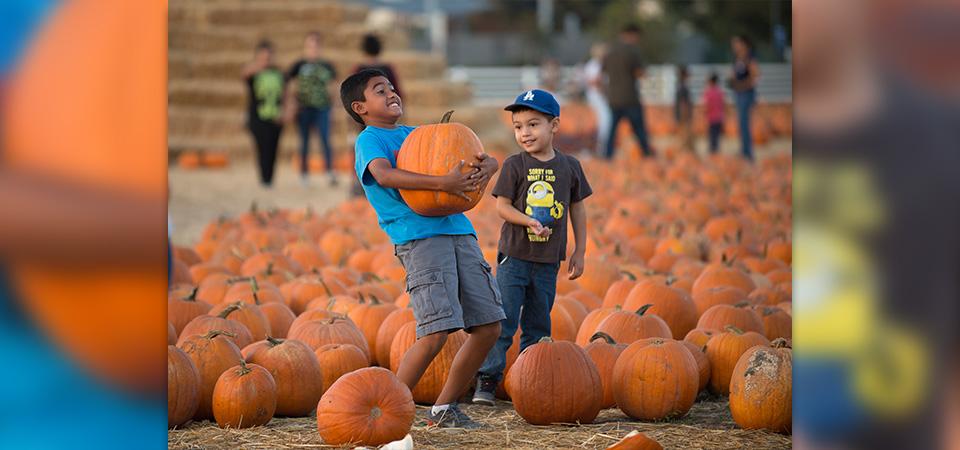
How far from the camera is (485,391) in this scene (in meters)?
5.12

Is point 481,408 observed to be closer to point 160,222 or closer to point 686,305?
point 686,305

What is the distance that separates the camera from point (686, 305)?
6.04 m

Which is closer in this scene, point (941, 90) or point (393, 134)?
point (941, 90)

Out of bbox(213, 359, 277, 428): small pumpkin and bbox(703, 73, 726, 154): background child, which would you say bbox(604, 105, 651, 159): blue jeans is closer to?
bbox(703, 73, 726, 154): background child

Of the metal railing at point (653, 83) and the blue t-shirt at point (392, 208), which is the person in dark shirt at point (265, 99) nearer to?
the blue t-shirt at point (392, 208)

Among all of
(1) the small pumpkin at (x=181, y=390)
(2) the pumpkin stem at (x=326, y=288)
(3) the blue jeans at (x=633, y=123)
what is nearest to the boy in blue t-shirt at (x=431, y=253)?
(1) the small pumpkin at (x=181, y=390)

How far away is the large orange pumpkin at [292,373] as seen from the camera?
482 centimetres

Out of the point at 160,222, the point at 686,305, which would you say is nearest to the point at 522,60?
the point at 686,305

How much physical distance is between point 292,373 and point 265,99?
33.7 feet

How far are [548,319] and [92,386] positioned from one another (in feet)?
8.91

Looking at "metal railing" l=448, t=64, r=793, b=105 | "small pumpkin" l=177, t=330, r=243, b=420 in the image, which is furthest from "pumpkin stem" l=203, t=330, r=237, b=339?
"metal railing" l=448, t=64, r=793, b=105

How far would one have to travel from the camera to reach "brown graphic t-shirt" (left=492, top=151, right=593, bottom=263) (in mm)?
5227

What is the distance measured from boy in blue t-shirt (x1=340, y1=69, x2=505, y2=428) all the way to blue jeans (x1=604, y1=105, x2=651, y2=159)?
472 inches

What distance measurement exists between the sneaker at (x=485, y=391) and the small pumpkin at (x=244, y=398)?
0.85 m
